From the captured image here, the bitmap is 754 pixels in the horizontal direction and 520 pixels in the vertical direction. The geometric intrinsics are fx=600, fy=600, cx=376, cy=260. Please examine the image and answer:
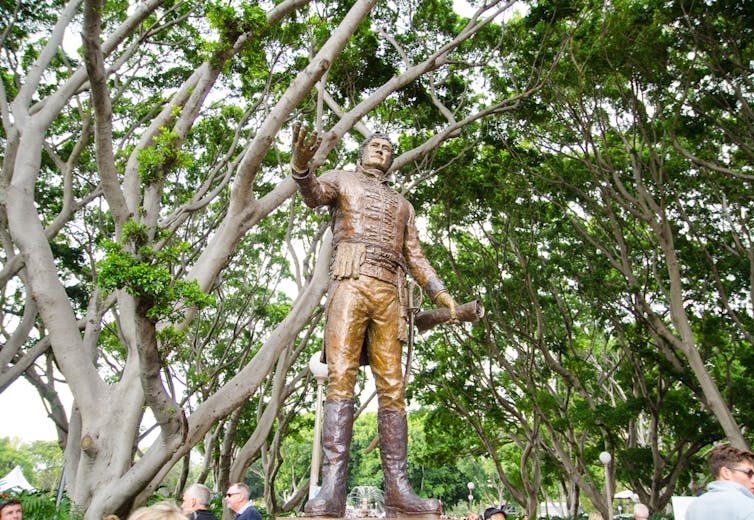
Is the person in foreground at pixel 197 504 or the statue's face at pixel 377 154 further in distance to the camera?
the statue's face at pixel 377 154

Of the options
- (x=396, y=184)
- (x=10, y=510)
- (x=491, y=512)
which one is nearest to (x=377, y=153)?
(x=491, y=512)

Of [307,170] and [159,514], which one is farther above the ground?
[307,170]

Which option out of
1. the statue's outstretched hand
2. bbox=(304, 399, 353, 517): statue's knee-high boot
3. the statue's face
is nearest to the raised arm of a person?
the statue's outstretched hand

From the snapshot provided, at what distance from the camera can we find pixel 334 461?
3.73m

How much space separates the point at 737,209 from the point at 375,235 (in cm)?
918

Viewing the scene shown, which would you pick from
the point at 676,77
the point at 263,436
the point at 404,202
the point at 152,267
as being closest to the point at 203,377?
the point at 263,436

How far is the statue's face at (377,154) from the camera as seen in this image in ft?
15.5

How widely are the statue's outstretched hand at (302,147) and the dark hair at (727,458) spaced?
2.71 metres

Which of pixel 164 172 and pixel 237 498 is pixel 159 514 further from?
pixel 164 172

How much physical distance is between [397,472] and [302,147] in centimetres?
216

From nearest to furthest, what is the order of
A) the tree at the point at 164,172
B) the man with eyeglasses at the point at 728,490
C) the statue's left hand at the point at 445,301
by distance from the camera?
the man with eyeglasses at the point at 728,490 < the statue's left hand at the point at 445,301 < the tree at the point at 164,172

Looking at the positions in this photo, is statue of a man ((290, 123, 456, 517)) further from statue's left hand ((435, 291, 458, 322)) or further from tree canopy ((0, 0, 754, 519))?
tree canopy ((0, 0, 754, 519))

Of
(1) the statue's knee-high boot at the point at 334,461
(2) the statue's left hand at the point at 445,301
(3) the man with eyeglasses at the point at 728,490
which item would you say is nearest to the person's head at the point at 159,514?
(1) the statue's knee-high boot at the point at 334,461

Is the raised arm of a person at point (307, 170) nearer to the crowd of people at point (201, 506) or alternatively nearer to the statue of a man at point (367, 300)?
the statue of a man at point (367, 300)
